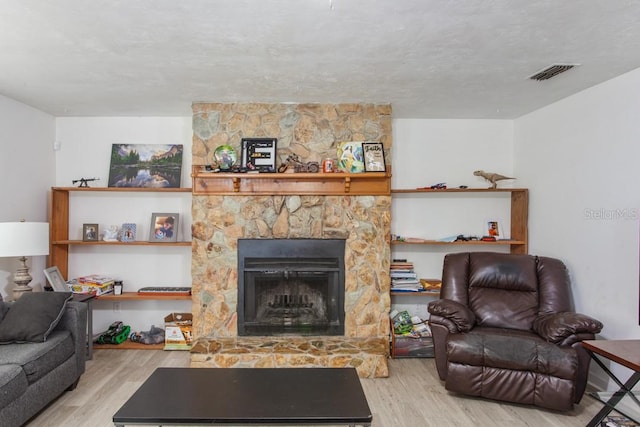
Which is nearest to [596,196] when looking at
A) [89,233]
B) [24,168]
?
[89,233]

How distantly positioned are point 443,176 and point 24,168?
14.1ft

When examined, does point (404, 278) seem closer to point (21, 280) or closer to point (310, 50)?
point (310, 50)

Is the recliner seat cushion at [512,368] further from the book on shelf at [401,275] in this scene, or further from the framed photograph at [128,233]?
the framed photograph at [128,233]

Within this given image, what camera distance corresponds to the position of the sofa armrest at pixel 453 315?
119 inches

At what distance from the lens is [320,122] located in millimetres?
3764

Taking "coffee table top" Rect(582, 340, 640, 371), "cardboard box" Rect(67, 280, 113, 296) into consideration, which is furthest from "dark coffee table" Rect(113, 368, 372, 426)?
"cardboard box" Rect(67, 280, 113, 296)

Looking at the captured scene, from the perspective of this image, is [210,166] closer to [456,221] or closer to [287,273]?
[287,273]

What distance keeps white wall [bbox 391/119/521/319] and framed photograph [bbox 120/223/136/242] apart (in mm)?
2805

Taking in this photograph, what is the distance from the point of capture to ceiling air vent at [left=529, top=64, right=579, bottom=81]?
266cm

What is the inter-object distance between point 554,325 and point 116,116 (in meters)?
4.58

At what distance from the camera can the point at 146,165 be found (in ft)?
13.6

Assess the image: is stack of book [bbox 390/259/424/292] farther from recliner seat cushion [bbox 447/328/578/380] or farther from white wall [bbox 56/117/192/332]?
white wall [bbox 56/117/192/332]

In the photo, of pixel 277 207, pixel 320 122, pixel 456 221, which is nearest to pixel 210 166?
pixel 277 207

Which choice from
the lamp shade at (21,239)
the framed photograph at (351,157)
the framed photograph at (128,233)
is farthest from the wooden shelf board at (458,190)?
the lamp shade at (21,239)
